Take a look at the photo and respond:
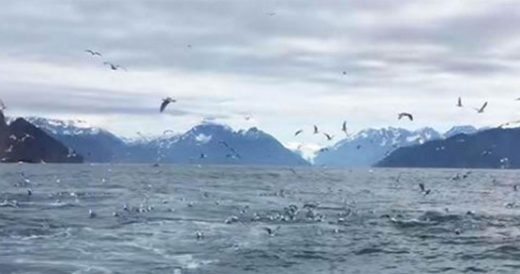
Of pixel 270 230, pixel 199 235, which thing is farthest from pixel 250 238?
pixel 270 230

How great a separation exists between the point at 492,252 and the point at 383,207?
123 ft

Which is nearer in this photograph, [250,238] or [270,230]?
[250,238]

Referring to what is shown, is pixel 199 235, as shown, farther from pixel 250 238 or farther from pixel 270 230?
pixel 270 230

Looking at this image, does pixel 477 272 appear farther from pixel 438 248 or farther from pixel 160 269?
pixel 160 269

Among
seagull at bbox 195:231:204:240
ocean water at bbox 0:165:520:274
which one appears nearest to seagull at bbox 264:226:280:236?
ocean water at bbox 0:165:520:274

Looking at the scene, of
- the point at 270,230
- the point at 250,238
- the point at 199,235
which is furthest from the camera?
the point at 270,230

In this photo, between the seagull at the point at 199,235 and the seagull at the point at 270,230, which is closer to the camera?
the seagull at the point at 199,235

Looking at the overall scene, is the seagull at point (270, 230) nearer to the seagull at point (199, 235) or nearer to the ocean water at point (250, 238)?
the ocean water at point (250, 238)

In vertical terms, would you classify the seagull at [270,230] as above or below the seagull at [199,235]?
above

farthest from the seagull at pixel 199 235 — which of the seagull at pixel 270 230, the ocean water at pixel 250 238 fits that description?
the seagull at pixel 270 230

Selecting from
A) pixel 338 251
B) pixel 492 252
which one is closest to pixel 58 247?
pixel 338 251

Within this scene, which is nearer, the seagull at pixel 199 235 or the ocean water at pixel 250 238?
the ocean water at pixel 250 238

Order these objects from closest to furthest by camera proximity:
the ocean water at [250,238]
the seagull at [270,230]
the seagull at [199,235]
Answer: the ocean water at [250,238] → the seagull at [199,235] → the seagull at [270,230]

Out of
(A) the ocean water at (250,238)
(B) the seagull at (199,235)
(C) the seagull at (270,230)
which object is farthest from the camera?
(C) the seagull at (270,230)
